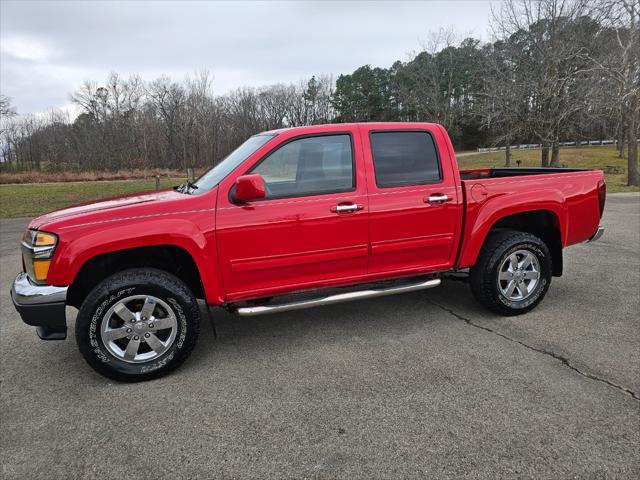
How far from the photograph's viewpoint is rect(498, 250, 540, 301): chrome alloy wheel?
4273 mm

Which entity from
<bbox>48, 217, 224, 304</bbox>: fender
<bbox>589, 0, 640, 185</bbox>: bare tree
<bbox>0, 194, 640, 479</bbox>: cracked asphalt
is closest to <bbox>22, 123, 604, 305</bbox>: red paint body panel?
<bbox>48, 217, 224, 304</bbox>: fender

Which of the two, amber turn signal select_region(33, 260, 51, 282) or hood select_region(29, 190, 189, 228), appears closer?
amber turn signal select_region(33, 260, 51, 282)

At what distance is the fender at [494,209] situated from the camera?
4.10m

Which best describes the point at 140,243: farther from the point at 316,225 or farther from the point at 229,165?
the point at 316,225

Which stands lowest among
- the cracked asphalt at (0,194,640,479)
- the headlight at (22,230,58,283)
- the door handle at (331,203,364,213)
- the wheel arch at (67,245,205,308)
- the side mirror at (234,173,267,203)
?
the cracked asphalt at (0,194,640,479)

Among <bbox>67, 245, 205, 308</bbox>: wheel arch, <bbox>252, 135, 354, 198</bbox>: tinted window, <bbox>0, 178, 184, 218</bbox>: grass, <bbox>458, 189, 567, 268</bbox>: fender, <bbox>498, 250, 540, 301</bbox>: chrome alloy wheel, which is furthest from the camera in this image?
<bbox>0, 178, 184, 218</bbox>: grass

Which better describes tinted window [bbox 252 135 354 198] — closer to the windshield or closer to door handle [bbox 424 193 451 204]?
the windshield

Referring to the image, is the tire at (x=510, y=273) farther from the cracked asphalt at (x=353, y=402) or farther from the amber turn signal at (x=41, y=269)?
the amber turn signal at (x=41, y=269)

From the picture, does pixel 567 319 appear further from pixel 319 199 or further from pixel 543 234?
pixel 319 199

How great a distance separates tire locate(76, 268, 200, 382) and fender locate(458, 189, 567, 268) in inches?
99.7

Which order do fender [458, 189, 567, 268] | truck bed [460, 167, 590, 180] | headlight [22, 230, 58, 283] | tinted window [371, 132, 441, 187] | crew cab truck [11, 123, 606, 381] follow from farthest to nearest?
truck bed [460, 167, 590, 180], fender [458, 189, 567, 268], tinted window [371, 132, 441, 187], crew cab truck [11, 123, 606, 381], headlight [22, 230, 58, 283]

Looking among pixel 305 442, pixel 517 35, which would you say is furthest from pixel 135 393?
pixel 517 35

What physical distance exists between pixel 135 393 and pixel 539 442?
2.63 meters

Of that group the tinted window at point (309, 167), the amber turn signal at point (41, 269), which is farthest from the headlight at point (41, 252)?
the tinted window at point (309, 167)
